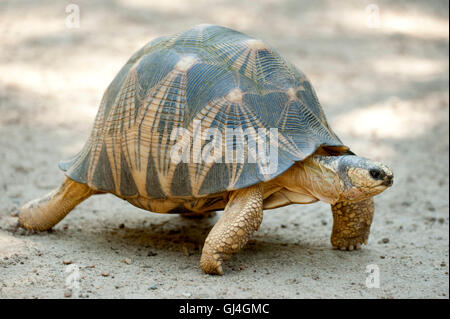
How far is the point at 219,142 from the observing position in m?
3.62

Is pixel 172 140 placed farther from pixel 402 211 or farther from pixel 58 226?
pixel 402 211

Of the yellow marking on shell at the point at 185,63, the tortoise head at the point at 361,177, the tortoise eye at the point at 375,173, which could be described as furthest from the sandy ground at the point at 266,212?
the yellow marking on shell at the point at 185,63

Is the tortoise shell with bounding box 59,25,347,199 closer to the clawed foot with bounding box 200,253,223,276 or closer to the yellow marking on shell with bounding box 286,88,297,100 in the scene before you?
the yellow marking on shell with bounding box 286,88,297,100

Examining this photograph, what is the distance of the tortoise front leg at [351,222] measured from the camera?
14.0ft

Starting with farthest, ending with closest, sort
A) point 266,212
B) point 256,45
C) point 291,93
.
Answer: point 266,212, point 256,45, point 291,93

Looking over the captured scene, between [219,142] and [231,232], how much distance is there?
58 centimetres

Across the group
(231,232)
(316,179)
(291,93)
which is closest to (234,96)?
(291,93)

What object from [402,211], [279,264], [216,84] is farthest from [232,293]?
[402,211]

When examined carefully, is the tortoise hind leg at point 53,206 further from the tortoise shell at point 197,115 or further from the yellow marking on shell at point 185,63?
the yellow marking on shell at point 185,63

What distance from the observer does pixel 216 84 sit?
375 centimetres

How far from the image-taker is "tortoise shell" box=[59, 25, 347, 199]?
363 cm

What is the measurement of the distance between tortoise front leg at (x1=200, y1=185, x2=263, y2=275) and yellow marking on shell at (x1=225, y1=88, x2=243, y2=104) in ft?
2.00

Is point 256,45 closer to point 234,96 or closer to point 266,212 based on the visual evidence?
point 234,96

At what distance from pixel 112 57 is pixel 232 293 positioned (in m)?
6.57
